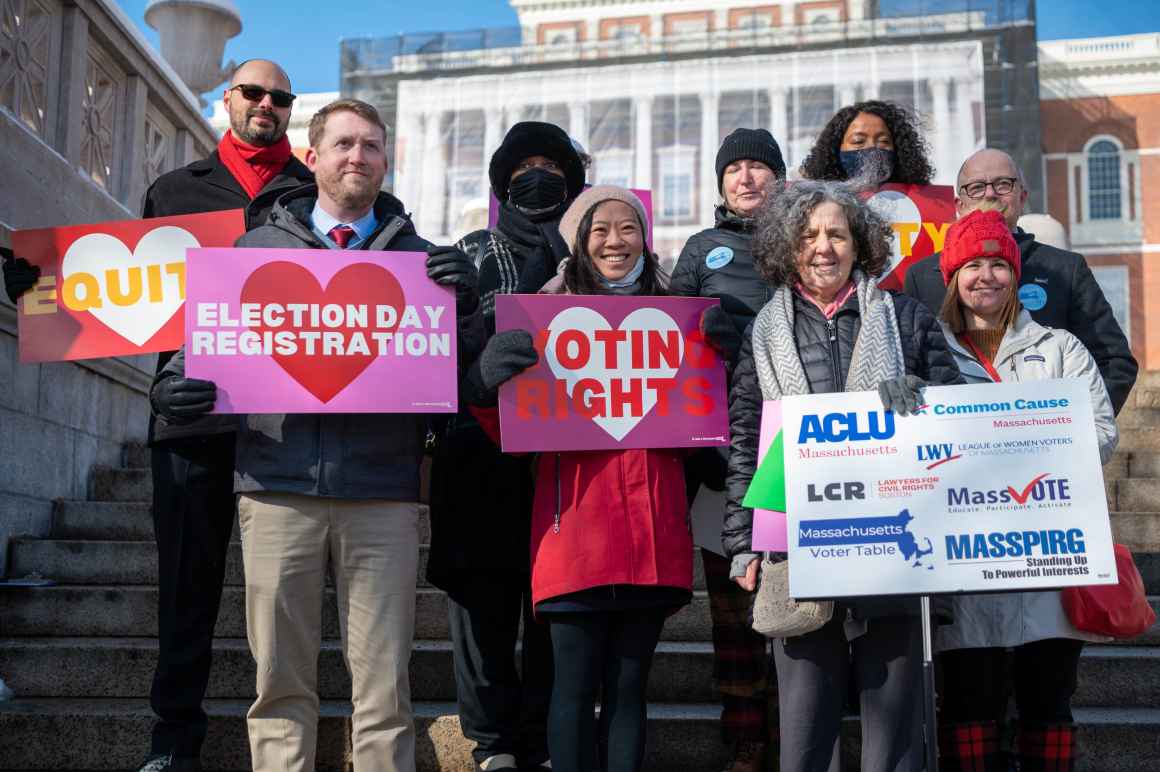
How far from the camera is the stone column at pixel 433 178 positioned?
45.8 metres

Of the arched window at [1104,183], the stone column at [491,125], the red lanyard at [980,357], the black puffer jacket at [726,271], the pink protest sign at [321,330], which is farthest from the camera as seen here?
the stone column at [491,125]

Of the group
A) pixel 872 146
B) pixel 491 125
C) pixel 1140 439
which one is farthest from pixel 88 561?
pixel 491 125

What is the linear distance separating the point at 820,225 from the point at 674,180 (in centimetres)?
4392

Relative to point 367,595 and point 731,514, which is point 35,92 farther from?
point 731,514

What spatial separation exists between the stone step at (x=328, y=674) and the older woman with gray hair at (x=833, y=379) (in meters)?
1.51

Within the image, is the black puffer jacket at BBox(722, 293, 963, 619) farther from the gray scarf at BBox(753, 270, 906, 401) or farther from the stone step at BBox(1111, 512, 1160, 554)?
the stone step at BBox(1111, 512, 1160, 554)

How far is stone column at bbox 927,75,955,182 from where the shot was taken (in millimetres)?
41469

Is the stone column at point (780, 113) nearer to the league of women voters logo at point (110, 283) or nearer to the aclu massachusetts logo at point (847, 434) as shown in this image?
the league of women voters logo at point (110, 283)

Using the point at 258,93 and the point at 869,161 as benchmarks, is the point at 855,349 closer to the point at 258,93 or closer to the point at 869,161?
the point at 869,161

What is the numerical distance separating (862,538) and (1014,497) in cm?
44

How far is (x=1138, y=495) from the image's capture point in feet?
22.4

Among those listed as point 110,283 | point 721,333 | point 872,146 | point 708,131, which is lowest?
point 721,333

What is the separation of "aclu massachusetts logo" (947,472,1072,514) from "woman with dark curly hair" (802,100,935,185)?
2.11 meters

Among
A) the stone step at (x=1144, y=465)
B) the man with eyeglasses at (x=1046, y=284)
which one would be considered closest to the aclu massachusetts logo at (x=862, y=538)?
the man with eyeglasses at (x=1046, y=284)
